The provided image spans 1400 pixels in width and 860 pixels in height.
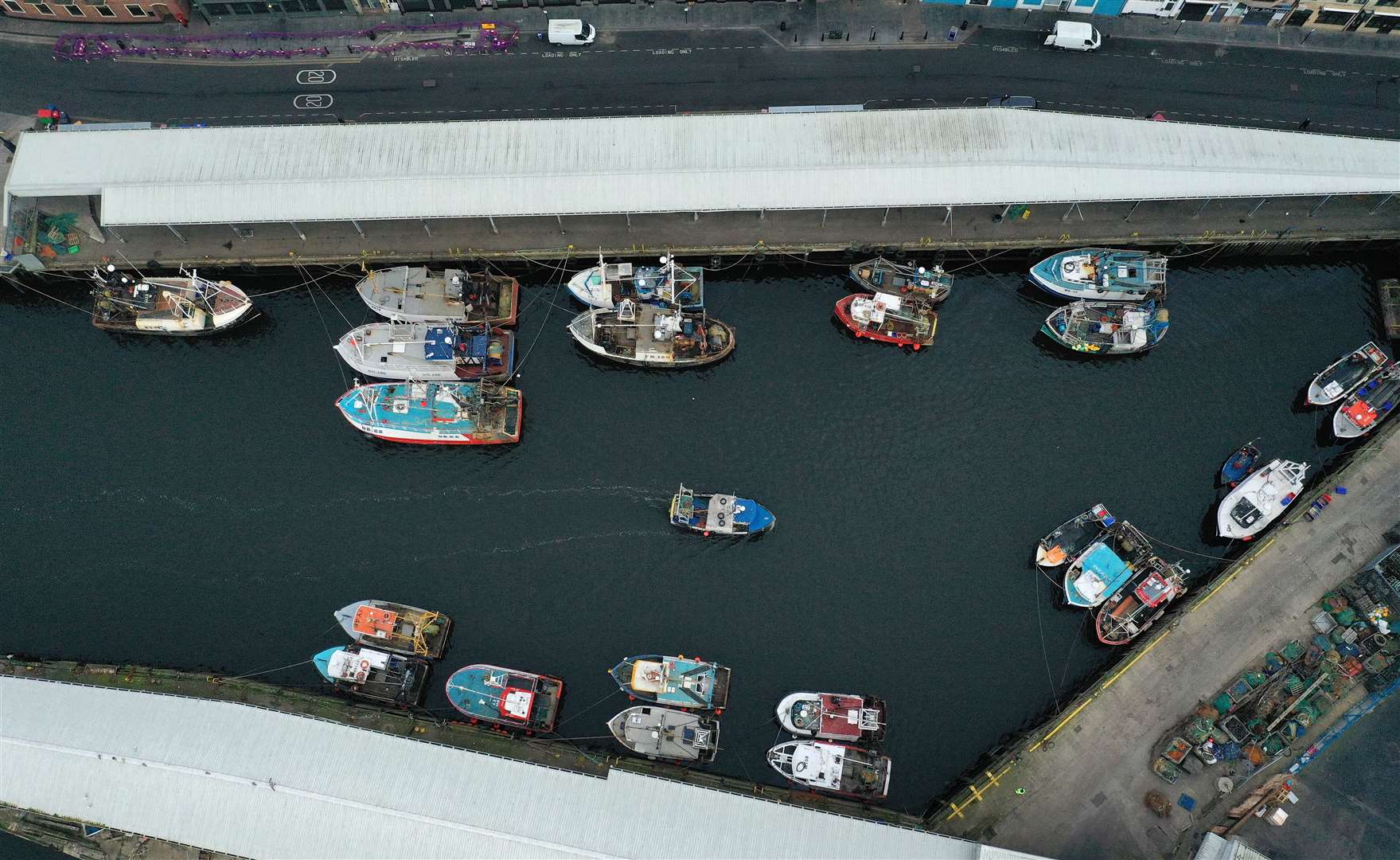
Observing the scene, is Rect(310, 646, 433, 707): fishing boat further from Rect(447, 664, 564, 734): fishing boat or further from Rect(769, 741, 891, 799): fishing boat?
Rect(769, 741, 891, 799): fishing boat

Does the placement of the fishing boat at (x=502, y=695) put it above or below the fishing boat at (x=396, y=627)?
below

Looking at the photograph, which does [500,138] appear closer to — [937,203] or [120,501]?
[937,203]

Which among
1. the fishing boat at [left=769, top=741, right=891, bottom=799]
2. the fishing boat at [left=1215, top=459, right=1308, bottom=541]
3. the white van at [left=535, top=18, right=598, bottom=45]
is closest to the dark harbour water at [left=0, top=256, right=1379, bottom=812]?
the fishing boat at [left=1215, top=459, right=1308, bottom=541]

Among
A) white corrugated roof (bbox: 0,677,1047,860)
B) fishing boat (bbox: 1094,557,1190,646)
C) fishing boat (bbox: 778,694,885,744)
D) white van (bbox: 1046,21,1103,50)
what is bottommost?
white corrugated roof (bbox: 0,677,1047,860)

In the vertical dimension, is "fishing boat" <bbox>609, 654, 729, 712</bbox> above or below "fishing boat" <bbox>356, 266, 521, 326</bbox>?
below

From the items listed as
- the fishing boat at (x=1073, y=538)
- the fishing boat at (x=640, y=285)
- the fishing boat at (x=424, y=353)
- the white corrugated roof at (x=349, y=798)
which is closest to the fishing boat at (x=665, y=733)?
the white corrugated roof at (x=349, y=798)

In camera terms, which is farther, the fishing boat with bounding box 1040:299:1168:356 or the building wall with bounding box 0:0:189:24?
the building wall with bounding box 0:0:189:24

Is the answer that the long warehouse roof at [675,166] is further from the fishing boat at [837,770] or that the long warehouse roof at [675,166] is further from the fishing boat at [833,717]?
the fishing boat at [837,770]
